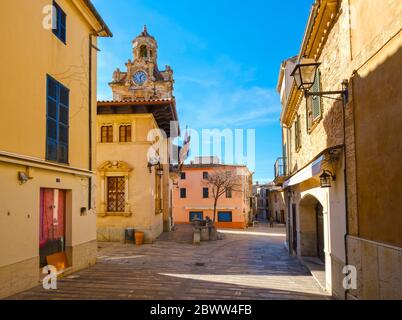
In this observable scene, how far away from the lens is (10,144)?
675 centimetres

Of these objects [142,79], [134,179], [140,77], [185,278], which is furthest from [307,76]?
[140,77]

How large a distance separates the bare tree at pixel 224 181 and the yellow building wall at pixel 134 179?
19736 millimetres

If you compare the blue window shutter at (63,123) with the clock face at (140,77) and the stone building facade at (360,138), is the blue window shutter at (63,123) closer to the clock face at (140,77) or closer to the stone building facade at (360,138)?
the stone building facade at (360,138)

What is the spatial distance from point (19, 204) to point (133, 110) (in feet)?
36.3

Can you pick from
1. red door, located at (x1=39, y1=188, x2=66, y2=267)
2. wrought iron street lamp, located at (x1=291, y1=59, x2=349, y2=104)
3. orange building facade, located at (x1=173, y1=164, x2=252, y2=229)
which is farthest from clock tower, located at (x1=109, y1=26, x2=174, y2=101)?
wrought iron street lamp, located at (x1=291, y1=59, x2=349, y2=104)

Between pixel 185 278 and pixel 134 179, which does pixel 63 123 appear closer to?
pixel 185 278

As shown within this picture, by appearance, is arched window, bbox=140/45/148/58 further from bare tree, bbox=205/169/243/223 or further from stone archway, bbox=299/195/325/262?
stone archway, bbox=299/195/325/262

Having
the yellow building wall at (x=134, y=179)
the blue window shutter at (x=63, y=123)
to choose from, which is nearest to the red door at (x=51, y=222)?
the blue window shutter at (x=63, y=123)

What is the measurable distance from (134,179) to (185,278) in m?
9.15

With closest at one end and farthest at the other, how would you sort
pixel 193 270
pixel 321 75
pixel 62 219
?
pixel 321 75
pixel 62 219
pixel 193 270

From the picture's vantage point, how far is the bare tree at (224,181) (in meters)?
37.4

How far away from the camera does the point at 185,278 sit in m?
8.97
